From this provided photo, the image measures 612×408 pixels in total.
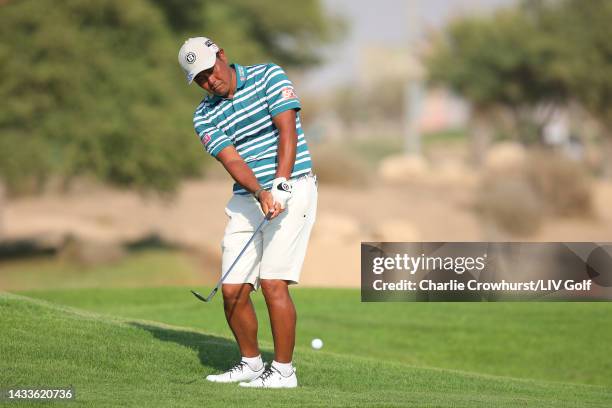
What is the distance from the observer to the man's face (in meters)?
7.49

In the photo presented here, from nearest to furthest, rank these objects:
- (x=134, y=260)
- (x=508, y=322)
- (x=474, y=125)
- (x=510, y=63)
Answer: (x=508, y=322) → (x=134, y=260) → (x=510, y=63) → (x=474, y=125)

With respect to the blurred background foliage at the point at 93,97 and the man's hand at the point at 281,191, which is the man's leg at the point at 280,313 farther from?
the blurred background foliage at the point at 93,97

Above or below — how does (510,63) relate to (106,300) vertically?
above

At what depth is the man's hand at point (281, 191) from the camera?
7.24 m

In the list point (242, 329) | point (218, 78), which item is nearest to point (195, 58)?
point (218, 78)

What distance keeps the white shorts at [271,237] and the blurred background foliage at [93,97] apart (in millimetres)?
21290

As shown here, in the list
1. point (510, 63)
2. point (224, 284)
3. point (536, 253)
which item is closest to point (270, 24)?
point (510, 63)

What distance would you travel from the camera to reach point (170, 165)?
99.2ft

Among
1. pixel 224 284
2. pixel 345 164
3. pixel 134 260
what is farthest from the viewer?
pixel 345 164

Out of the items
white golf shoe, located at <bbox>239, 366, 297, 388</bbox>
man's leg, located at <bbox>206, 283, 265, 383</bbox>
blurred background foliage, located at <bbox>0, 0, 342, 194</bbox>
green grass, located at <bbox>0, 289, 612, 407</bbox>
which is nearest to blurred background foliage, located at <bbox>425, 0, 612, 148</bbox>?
blurred background foliage, located at <bbox>0, 0, 342, 194</bbox>

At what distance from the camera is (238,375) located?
310 inches

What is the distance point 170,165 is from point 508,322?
55.1ft

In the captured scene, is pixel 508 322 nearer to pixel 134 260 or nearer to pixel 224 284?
pixel 224 284

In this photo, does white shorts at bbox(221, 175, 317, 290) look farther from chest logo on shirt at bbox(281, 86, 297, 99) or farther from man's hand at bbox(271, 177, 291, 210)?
chest logo on shirt at bbox(281, 86, 297, 99)
